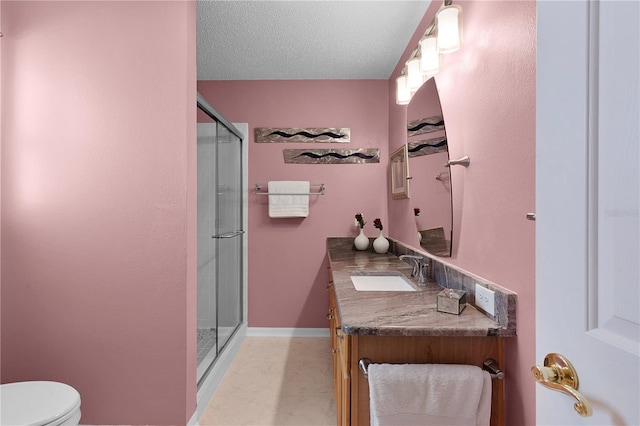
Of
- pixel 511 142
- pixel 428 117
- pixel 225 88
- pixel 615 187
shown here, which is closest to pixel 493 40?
pixel 511 142

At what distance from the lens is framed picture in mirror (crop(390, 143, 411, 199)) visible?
231 centimetres

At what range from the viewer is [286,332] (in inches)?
118

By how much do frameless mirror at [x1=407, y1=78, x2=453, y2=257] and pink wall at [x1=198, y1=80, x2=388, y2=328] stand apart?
913mm

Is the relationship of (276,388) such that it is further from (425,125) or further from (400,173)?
(425,125)

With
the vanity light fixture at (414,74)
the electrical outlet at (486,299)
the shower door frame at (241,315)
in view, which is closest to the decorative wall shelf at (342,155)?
the shower door frame at (241,315)

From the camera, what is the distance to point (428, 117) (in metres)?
1.72

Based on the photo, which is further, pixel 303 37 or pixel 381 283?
pixel 303 37

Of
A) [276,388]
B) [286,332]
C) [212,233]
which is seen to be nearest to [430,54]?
[212,233]

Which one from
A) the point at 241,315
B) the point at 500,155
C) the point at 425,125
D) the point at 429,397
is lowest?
the point at 241,315

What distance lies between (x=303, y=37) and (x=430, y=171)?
1.37 meters

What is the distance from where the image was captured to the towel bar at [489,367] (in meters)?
1.02

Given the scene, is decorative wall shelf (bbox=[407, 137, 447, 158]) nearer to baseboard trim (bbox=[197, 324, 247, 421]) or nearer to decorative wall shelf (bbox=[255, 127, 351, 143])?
decorative wall shelf (bbox=[255, 127, 351, 143])

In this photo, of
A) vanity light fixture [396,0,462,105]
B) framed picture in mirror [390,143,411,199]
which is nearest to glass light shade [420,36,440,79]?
vanity light fixture [396,0,462,105]

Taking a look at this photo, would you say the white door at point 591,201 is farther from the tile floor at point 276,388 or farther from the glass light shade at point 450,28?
the tile floor at point 276,388
